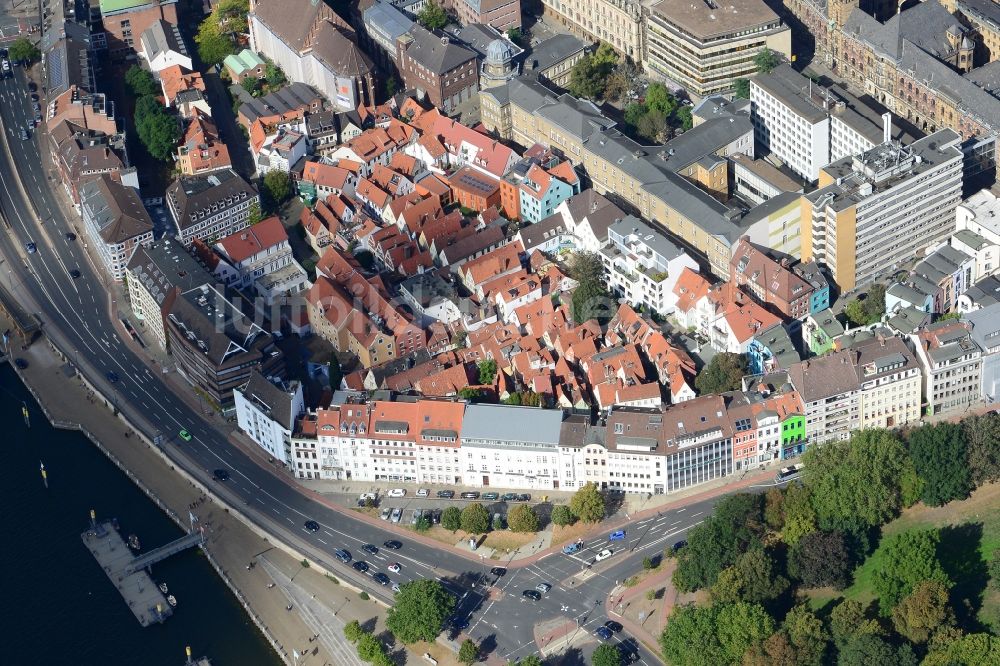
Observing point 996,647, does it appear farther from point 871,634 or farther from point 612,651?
point 612,651

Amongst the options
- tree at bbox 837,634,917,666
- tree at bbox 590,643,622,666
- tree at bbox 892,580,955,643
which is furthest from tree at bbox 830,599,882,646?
tree at bbox 590,643,622,666

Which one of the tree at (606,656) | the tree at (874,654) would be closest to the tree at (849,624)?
the tree at (874,654)

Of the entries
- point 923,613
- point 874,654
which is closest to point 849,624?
point 874,654

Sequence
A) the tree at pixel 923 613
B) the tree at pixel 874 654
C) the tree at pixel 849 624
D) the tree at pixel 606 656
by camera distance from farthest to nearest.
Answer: the tree at pixel 606 656 < the tree at pixel 849 624 < the tree at pixel 923 613 < the tree at pixel 874 654

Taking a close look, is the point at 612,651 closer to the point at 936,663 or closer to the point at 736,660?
the point at 736,660

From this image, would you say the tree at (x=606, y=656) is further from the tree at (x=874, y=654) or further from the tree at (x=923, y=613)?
the tree at (x=923, y=613)

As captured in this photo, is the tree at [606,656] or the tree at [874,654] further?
the tree at [606,656]

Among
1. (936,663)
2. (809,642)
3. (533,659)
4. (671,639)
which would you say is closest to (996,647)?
(936,663)

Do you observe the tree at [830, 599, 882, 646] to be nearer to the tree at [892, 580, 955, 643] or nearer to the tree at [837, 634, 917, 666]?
the tree at [837, 634, 917, 666]
